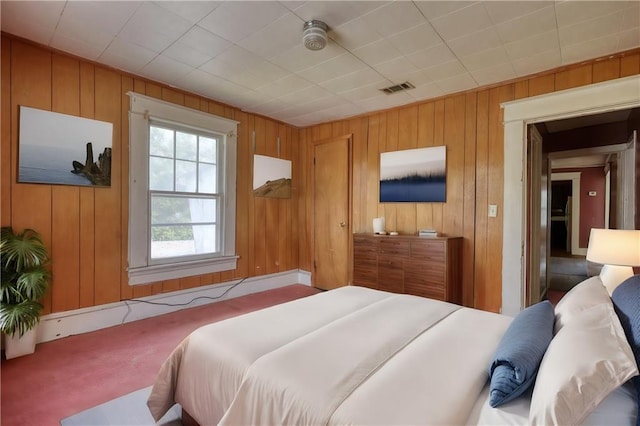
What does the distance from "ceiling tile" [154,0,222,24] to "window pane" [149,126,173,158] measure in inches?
63.1

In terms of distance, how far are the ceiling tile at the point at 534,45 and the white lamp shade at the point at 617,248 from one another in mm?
1551

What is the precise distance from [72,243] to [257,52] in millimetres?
2462

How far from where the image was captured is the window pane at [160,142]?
3.47m

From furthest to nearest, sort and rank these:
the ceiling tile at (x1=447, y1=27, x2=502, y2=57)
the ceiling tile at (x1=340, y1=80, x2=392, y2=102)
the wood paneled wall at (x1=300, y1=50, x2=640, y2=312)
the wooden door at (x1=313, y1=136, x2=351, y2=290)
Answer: the wooden door at (x1=313, y1=136, x2=351, y2=290) → the ceiling tile at (x1=340, y1=80, x2=392, y2=102) → the wood paneled wall at (x1=300, y1=50, x2=640, y2=312) → the ceiling tile at (x1=447, y1=27, x2=502, y2=57)

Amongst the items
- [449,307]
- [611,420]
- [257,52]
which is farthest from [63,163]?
[611,420]

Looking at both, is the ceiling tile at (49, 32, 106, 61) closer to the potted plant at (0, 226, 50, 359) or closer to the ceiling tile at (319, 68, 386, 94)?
the potted plant at (0, 226, 50, 359)

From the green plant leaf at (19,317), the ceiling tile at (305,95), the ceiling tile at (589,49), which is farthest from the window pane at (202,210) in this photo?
the ceiling tile at (589,49)

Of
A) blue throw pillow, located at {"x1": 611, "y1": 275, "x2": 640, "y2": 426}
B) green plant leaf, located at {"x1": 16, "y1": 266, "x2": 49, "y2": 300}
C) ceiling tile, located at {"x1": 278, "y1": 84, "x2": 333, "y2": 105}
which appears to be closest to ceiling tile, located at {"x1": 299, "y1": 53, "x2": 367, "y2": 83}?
ceiling tile, located at {"x1": 278, "y1": 84, "x2": 333, "y2": 105}

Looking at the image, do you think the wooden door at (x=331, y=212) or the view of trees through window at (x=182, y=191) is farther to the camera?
the wooden door at (x=331, y=212)

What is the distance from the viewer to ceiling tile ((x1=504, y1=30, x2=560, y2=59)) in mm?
2443

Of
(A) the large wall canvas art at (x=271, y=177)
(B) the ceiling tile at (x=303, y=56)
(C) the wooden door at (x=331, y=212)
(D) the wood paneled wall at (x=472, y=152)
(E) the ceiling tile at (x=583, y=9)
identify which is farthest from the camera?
(C) the wooden door at (x=331, y=212)

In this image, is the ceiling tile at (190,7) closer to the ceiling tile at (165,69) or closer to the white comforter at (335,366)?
the ceiling tile at (165,69)

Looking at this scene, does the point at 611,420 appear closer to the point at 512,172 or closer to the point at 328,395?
the point at 328,395

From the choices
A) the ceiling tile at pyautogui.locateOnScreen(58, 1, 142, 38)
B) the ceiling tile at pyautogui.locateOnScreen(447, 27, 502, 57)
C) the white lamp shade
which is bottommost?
the white lamp shade
